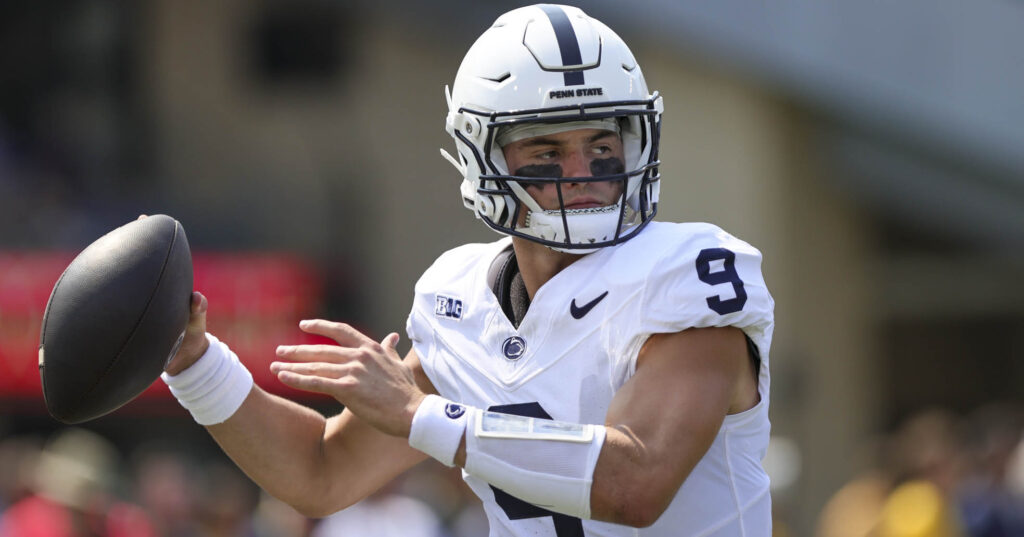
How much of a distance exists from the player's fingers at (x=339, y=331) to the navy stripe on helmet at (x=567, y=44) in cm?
68

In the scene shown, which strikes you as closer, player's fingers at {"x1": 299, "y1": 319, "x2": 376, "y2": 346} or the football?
player's fingers at {"x1": 299, "y1": 319, "x2": 376, "y2": 346}

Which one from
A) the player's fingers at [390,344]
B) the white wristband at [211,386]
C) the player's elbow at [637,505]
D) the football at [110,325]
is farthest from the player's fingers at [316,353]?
the player's elbow at [637,505]

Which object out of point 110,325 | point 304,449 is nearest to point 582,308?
point 304,449

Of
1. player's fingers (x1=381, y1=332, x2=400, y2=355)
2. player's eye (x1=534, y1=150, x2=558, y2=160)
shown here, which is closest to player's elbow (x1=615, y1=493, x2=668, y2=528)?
player's fingers (x1=381, y1=332, x2=400, y2=355)

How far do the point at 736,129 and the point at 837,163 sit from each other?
3.20 ft

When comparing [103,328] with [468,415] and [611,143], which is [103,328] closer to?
[468,415]

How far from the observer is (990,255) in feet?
35.7

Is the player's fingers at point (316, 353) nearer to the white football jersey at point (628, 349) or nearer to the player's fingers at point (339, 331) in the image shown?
the player's fingers at point (339, 331)

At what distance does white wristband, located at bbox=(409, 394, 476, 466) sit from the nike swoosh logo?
36cm

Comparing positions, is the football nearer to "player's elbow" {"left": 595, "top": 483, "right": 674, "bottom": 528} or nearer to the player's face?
the player's face

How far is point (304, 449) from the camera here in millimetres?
3168

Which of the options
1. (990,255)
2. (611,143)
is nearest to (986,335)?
(990,255)

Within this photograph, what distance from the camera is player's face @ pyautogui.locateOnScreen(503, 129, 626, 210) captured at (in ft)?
9.59

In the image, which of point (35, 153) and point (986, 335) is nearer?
point (35, 153)
